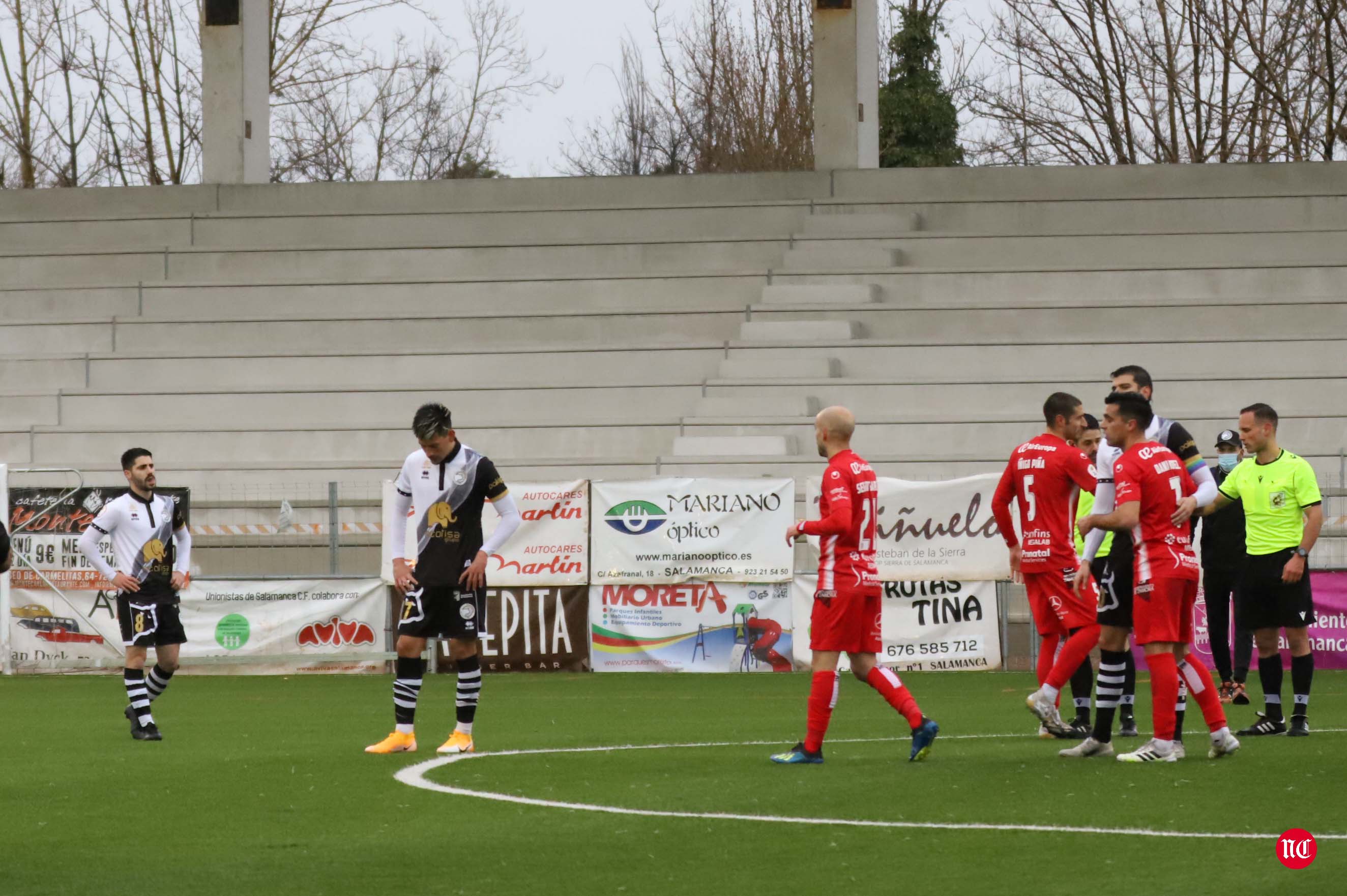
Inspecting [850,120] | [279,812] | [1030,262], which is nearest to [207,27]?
[850,120]

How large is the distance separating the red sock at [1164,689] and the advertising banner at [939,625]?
9.43 m

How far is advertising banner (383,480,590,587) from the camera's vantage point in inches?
765

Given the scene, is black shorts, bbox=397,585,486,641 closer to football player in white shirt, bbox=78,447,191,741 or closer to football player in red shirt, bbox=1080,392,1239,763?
football player in white shirt, bbox=78,447,191,741

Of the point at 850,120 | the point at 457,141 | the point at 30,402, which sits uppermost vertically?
the point at 457,141

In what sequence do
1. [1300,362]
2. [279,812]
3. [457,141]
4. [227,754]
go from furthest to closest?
[457,141]
[1300,362]
[227,754]
[279,812]

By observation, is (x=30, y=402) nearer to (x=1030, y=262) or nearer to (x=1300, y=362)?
(x=1030, y=262)

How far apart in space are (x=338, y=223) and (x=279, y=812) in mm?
23064

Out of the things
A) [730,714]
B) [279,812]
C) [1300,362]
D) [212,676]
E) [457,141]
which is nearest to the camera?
[279,812]

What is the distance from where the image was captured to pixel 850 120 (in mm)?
30016

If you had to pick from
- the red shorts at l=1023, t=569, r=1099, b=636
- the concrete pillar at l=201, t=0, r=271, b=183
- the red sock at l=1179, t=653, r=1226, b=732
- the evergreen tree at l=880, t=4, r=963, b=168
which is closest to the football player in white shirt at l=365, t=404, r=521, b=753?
the red shorts at l=1023, t=569, r=1099, b=636

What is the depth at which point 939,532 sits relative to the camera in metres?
19.0

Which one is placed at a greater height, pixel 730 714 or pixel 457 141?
pixel 457 141

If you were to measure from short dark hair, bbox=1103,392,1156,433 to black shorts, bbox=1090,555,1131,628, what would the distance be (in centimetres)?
106

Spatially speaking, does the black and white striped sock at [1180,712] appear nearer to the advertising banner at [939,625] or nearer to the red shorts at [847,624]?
the red shorts at [847,624]
